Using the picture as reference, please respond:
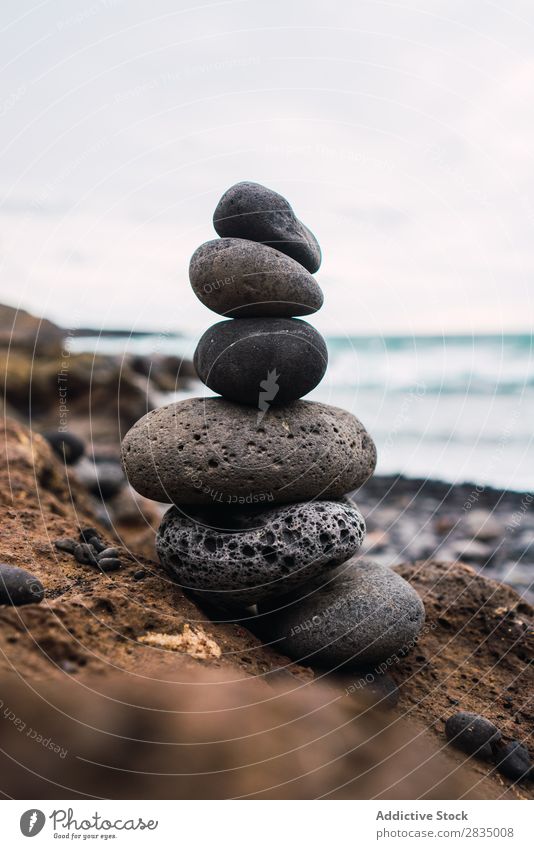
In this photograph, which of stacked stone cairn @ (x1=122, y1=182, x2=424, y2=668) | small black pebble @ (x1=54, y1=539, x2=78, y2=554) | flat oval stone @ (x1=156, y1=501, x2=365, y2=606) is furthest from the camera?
small black pebble @ (x1=54, y1=539, x2=78, y2=554)

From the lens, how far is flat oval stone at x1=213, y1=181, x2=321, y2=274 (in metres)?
5.04

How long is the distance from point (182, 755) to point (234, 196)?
3906 mm

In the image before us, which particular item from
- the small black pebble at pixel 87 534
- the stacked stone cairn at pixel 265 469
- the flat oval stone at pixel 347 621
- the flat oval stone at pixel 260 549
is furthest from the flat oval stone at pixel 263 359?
the small black pebble at pixel 87 534

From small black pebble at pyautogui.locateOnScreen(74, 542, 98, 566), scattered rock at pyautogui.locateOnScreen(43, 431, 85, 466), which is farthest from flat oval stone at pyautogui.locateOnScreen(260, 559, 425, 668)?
scattered rock at pyautogui.locateOnScreen(43, 431, 85, 466)

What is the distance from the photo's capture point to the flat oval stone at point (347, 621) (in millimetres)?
4855

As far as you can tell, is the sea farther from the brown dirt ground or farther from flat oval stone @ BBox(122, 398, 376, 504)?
the brown dirt ground

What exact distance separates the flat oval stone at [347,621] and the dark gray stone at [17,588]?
1.82m

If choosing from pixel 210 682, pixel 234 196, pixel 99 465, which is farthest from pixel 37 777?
pixel 99 465

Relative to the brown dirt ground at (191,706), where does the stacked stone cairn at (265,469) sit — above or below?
above

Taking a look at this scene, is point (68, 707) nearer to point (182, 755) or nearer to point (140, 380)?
point (182, 755)

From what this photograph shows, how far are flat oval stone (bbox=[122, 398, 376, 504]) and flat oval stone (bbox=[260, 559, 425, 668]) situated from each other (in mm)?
790

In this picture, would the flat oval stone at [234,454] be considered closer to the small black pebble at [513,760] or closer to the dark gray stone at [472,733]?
the dark gray stone at [472,733]

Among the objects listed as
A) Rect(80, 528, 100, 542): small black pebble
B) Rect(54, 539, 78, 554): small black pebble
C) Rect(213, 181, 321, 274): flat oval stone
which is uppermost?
Rect(213, 181, 321, 274): flat oval stone

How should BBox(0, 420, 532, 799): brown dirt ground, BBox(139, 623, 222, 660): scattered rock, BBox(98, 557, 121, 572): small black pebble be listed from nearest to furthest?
BBox(0, 420, 532, 799): brown dirt ground < BBox(139, 623, 222, 660): scattered rock < BBox(98, 557, 121, 572): small black pebble
